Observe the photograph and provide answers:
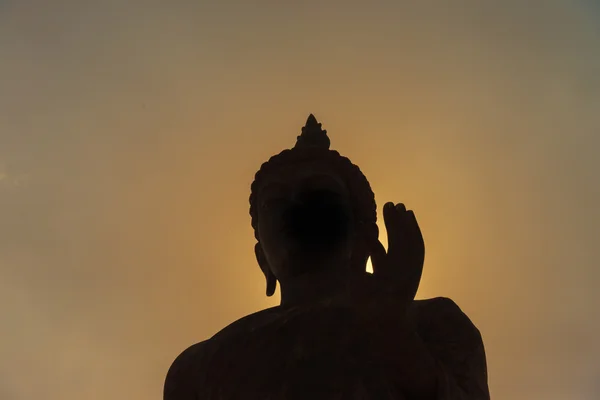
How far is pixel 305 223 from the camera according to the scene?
3.75 meters

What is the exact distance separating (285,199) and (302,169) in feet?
0.66

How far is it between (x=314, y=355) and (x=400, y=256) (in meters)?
0.70

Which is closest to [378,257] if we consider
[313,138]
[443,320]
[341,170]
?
[443,320]

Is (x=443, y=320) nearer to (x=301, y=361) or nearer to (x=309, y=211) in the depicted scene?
(x=301, y=361)

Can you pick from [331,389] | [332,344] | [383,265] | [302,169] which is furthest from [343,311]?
[302,169]

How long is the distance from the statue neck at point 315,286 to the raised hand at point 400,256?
38.9 inches

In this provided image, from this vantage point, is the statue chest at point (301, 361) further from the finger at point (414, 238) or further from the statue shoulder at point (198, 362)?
the finger at point (414, 238)

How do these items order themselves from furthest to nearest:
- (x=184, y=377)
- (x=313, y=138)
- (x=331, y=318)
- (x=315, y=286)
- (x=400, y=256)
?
(x=313, y=138), (x=315, y=286), (x=184, y=377), (x=331, y=318), (x=400, y=256)

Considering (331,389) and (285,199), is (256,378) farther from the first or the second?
(285,199)

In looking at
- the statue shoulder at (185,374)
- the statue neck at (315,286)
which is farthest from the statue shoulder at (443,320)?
the statue shoulder at (185,374)

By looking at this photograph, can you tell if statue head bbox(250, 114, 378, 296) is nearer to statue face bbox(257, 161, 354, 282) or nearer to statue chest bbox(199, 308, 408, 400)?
statue face bbox(257, 161, 354, 282)

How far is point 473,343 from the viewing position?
315cm

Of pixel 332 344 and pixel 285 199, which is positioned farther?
pixel 285 199

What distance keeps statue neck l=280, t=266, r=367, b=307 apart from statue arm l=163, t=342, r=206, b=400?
1.63 ft
